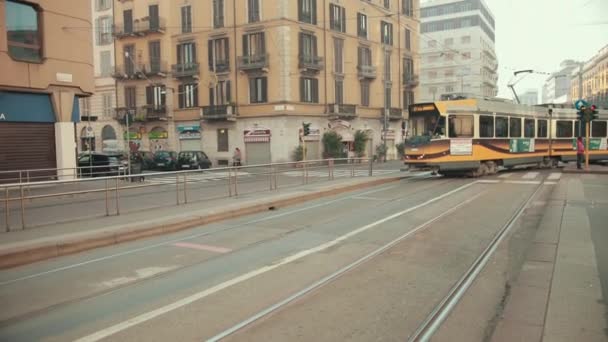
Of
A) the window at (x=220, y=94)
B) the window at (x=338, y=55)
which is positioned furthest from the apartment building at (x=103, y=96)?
the window at (x=338, y=55)

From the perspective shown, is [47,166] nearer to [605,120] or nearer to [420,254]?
[420,254]

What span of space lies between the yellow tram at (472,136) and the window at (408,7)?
101 ft

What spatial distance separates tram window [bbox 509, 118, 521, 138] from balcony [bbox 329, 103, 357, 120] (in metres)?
21.1

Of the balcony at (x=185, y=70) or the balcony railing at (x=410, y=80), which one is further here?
the balcony railing at (x=410, y=80)

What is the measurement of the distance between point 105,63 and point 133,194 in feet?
140

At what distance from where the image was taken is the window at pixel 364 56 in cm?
4794

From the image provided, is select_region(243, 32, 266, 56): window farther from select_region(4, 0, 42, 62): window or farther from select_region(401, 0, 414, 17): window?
select_region(4, 0, 42, 62): window

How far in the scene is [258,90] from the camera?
42.0 metres

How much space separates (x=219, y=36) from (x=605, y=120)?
96.9 feet

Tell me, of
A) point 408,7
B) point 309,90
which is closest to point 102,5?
point 309,90

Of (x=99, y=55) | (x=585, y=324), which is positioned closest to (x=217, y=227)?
(x=585, y=324)

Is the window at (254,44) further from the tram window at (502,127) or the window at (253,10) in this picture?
the tram window at (502,127)

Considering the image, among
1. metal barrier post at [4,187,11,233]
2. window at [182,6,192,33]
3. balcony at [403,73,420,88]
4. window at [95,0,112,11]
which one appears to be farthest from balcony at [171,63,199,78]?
metal barrier post at [4,187,11,233]

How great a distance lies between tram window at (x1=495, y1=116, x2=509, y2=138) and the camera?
23.2m
